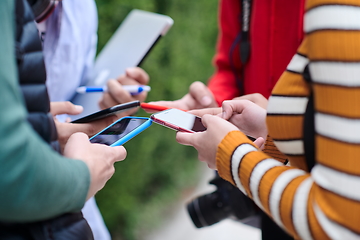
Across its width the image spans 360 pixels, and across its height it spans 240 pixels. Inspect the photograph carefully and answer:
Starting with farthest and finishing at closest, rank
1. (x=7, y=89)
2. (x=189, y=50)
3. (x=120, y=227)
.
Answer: (x=189, y=50), (x=120, y=227), (x=7, y=89)

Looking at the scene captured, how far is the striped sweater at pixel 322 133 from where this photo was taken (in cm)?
45

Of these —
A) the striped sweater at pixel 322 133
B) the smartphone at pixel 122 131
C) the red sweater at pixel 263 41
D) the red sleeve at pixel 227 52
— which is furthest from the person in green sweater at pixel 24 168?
the red sleeve at pixel 227 52

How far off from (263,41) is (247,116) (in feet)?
1.23

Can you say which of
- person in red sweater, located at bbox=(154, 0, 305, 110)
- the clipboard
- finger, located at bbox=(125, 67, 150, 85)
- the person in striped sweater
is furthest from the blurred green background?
the person in striped sweater

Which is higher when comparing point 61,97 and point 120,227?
point 61,97

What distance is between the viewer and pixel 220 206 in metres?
1.18

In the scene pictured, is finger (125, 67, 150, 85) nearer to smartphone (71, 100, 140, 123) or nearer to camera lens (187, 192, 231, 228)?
smartphone (71, 100, 140, 123)

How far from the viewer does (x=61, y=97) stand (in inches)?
46.3

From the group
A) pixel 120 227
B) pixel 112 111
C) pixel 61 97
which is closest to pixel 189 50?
pixel 120 227

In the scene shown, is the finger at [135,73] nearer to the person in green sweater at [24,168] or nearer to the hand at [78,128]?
the hand at [78,128]

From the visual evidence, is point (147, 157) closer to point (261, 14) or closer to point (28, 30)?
point (261, 14)

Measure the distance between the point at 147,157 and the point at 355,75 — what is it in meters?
1.73

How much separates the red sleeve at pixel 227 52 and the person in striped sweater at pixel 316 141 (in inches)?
22.6

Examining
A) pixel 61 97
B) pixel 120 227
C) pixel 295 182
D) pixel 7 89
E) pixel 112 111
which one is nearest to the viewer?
pixel 7 89
